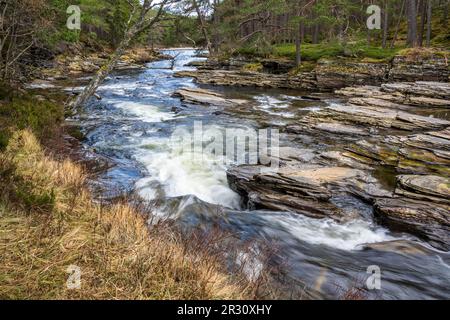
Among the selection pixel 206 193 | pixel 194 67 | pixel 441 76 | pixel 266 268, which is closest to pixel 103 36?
pixel 194 67

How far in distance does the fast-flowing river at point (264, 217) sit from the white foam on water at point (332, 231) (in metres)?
0.02

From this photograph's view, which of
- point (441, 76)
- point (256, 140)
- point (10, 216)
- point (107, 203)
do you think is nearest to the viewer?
point (10, 216)

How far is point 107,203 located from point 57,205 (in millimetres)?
858

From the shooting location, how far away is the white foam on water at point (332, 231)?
6160 millimetres

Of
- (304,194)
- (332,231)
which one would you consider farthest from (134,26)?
(332,231)

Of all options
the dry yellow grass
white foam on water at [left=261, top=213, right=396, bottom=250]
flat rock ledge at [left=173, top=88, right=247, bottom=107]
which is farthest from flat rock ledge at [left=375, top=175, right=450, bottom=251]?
flat rock ledge at [left=173, top=88, right=247, bottom=107]

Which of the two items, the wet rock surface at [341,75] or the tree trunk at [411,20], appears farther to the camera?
the tree trunk at [411,20]

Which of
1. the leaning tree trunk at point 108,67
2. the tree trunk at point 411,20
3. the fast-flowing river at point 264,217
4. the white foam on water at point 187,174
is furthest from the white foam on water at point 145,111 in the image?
the tree trunk at point 411,20

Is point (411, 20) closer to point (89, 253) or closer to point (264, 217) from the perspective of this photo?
point (264, 217)

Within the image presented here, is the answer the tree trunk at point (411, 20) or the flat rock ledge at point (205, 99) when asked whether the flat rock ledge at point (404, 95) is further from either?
the tree trunk at point (411, 20)

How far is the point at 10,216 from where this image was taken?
14.6 ft

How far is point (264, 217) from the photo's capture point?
679cm
